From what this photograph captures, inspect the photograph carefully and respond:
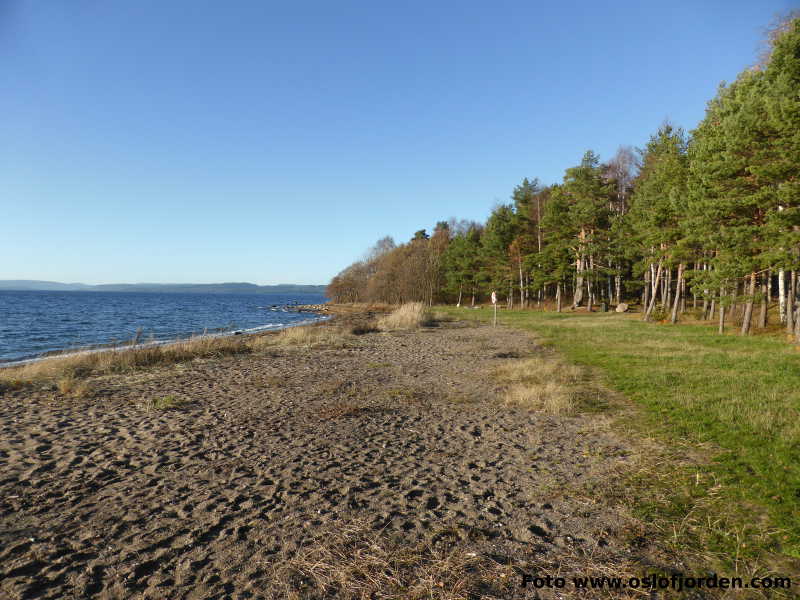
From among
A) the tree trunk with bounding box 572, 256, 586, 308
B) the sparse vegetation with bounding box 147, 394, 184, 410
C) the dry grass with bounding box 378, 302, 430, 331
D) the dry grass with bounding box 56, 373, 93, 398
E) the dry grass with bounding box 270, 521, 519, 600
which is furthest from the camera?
the tree trunk with bounding box 572, 256, 586, 308

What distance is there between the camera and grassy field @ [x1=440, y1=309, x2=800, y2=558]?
15.9 ft

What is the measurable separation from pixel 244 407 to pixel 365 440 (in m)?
3.86

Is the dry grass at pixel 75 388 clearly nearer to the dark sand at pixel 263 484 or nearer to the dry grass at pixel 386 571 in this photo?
the dark sand at pixel 263 484

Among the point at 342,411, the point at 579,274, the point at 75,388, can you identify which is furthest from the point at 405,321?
the point at 75,388

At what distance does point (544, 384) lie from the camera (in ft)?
39.7

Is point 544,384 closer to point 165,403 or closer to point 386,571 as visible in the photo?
point 386,571

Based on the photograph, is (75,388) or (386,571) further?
(75,388)

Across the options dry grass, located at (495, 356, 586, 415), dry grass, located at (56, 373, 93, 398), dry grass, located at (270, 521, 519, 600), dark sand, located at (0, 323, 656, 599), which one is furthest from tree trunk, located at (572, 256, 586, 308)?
dry grass, located at (270, 521, 519, 600)

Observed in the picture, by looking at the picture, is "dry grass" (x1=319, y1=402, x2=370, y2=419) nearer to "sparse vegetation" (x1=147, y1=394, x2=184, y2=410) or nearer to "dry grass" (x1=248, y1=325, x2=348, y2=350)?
"sparse vegetation" (x1=147, y1=394, x2=184, y2=410)

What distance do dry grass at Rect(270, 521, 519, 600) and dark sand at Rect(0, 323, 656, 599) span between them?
0.12m

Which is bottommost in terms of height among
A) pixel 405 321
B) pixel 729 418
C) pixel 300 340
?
pixel 300 340

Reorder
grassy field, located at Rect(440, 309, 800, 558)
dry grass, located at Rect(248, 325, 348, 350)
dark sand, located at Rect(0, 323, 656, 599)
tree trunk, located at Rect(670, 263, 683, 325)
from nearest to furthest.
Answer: dark sand, located at Rect(0, 323, 656, 599) < grassy field, located at Rect(440, 309, 800, 558) < dry grass, located at Rect(248, 325, 348, 350) < tree trunk, located at Rect(670, 263, 683, 325)

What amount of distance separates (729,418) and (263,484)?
895 cm

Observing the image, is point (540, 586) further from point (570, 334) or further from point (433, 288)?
point (433, 288)
